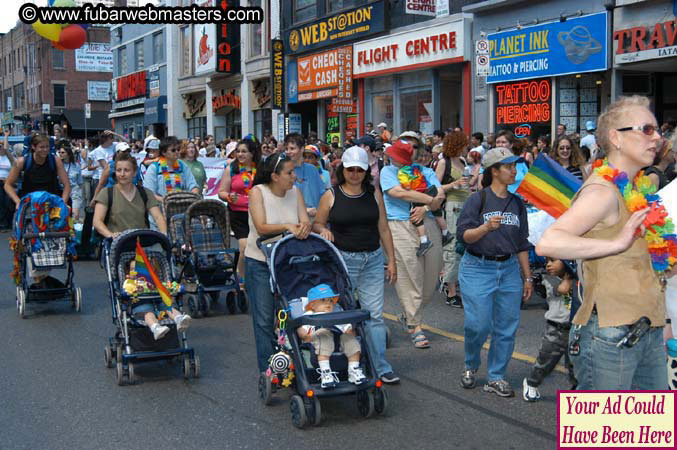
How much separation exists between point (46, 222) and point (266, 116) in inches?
950

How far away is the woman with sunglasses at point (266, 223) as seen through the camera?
6.15 m

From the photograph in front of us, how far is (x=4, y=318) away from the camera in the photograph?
9.20m

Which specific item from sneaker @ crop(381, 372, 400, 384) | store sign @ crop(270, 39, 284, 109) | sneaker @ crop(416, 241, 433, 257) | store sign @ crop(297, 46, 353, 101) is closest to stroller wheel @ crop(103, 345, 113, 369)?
sneaker @ crop(381, 372, 400, 384)

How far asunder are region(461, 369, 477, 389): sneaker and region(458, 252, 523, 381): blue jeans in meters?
0.17

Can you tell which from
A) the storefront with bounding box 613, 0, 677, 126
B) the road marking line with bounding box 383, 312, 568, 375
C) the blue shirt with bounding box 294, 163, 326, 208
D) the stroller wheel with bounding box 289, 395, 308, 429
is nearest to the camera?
the stroller wheel with bounding box 289, 395, 308, 429

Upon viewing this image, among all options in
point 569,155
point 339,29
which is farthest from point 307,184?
point 339,29

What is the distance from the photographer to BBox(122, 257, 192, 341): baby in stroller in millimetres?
6508

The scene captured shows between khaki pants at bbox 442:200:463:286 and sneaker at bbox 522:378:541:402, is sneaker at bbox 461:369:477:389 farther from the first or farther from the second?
khaki pants at bbox 442:200:463:286

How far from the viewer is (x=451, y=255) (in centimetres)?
966

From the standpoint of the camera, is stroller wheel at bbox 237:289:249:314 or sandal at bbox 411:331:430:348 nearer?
sandal at bbox 411:331:430:348

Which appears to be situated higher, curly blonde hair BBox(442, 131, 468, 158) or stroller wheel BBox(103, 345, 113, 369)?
curly blonde hair BBox(442, 131, 468, 158)

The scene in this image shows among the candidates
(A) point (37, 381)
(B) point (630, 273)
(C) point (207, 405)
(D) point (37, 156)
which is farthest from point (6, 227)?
(B) point (630, 273)

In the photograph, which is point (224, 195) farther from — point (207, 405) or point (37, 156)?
point (207, 405)

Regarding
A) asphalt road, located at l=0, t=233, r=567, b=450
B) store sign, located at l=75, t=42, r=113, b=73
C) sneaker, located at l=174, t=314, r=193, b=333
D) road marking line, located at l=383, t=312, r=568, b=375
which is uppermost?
store sign, located at l=75, t=42, r=113, b=73
